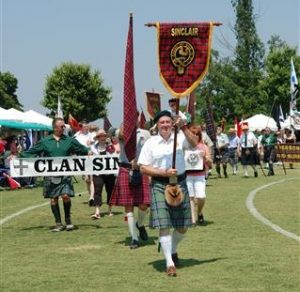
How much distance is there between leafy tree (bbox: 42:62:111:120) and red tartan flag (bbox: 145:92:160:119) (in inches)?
2085

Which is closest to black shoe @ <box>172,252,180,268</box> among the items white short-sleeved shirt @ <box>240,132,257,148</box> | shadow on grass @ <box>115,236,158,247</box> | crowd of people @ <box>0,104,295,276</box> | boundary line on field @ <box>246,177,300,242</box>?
crowd of people @ <box>0,104,295,276</box>

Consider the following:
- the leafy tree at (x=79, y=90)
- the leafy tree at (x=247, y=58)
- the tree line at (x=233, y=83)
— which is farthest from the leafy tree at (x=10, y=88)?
the leafy tree at (x=247, y=58)

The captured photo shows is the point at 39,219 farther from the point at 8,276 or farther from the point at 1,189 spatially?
the point at 1,189

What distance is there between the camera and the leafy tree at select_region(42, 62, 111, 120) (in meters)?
68.4

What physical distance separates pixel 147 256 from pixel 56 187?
3.23 meters

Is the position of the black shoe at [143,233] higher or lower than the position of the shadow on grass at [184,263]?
higher

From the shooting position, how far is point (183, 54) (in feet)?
28.7

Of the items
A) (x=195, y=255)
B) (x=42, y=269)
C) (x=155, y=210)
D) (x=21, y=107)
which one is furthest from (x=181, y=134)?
(x=21, y=107)

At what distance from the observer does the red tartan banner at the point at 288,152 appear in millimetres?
29000

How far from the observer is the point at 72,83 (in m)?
70.1

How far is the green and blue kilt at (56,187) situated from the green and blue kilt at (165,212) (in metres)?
3.90

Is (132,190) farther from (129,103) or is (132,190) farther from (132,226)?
(129,103)

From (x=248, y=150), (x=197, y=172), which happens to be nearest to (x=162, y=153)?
(x=197, y=172)

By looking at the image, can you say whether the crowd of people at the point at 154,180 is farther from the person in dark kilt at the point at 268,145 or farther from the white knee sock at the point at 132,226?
the person in dark kilt at the point at 268,145
